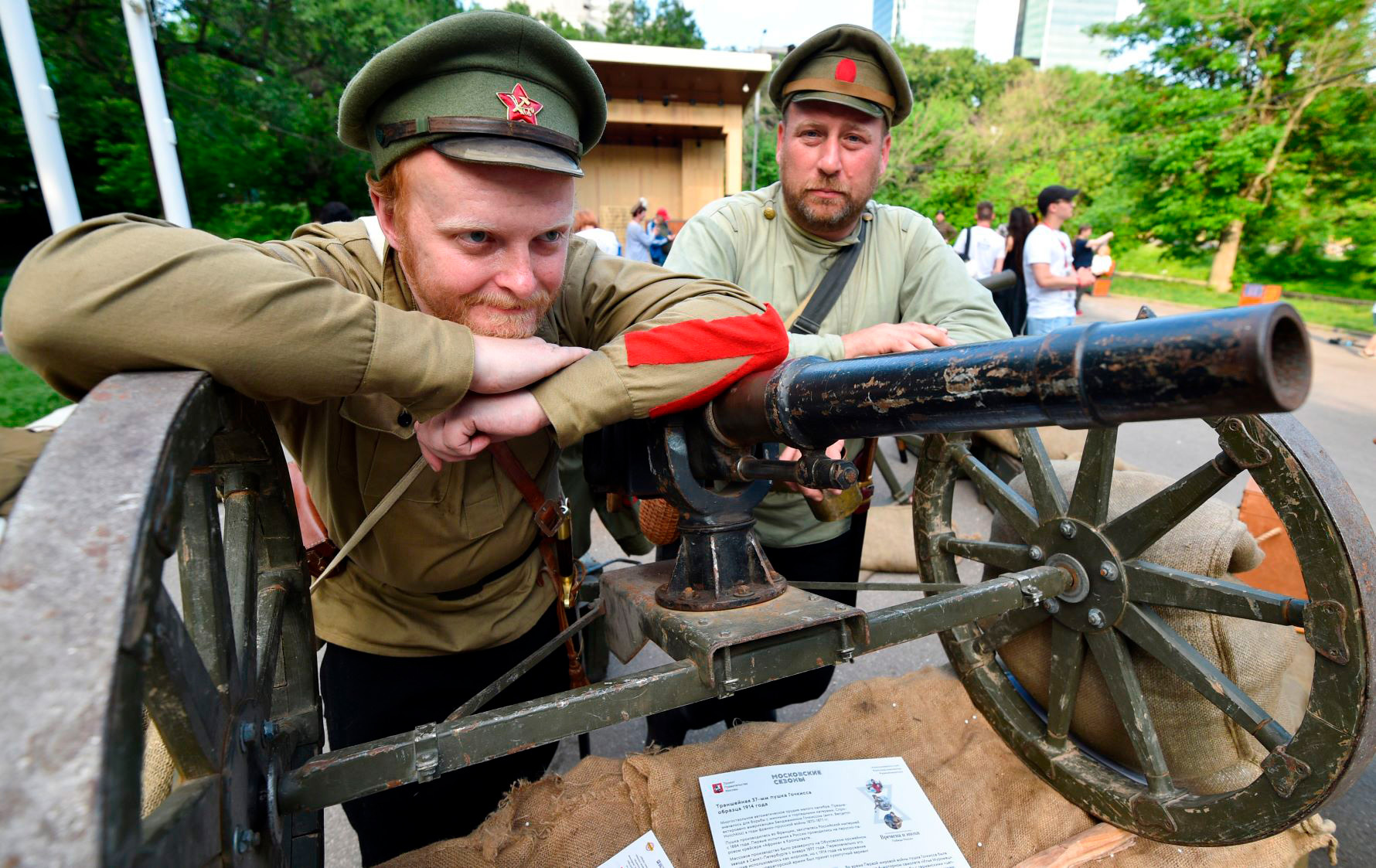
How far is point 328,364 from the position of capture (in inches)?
38.1

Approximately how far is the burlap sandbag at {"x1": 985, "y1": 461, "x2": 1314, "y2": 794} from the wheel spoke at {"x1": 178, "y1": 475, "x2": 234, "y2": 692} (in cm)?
193

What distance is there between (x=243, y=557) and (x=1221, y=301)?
2225cm

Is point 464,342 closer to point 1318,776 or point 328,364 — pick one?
point 328,364

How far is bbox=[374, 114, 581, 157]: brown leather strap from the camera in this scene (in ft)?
3.84

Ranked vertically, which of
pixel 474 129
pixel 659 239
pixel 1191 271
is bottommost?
pixel 1191 271

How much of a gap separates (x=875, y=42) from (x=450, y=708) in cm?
211

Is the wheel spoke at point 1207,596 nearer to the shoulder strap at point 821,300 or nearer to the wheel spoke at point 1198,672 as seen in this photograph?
the wheel spoke at point 1198,672

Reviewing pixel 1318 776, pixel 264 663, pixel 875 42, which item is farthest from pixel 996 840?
pixel 875 42

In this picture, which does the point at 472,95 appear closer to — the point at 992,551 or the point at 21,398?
the point at 992,551

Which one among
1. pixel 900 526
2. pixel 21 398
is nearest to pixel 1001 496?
pixel 900 526

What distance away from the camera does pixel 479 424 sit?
1153 mm

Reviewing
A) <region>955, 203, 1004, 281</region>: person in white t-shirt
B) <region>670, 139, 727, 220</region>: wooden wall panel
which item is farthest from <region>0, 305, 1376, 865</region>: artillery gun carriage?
<region>670, 139, 727, 220</region>: wooden wall panel

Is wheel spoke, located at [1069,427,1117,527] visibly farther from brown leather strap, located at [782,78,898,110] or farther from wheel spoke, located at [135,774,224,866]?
wheel spoke, located at [135,774,224,866]

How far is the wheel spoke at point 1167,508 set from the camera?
165 centimetres
